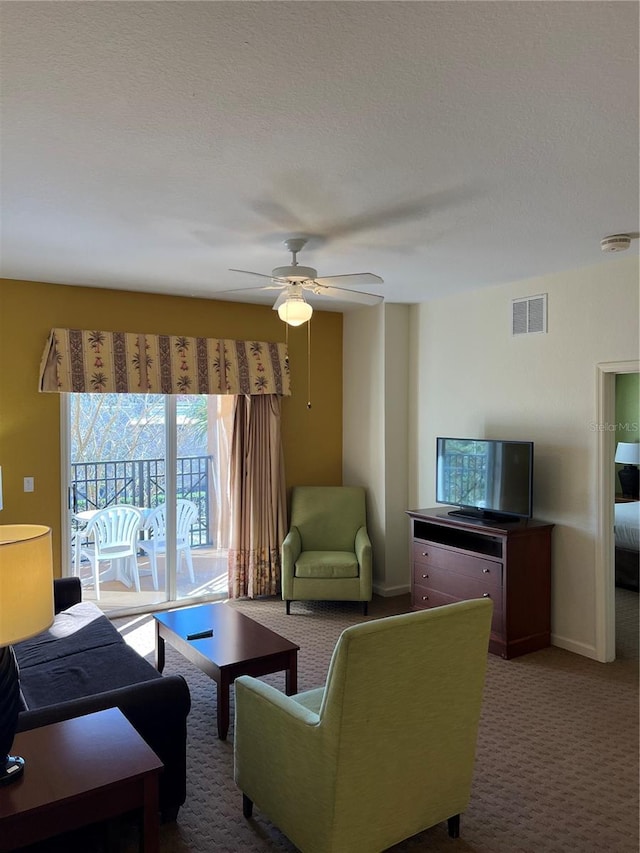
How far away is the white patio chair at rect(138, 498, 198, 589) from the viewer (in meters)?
5.06

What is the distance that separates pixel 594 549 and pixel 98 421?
368 centimetres

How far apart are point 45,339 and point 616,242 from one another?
3.79 meters

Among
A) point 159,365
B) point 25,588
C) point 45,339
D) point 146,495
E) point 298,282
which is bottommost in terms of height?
point 146,495

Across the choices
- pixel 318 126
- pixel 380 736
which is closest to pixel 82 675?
pixel 380 736

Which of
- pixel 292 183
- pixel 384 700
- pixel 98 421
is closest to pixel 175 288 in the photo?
pixel 98 421

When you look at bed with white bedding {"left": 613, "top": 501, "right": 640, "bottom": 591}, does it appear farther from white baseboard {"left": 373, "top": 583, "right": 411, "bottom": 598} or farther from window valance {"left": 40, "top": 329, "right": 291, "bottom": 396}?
window valance {"left": 40, "top": 329, "right": 291, "bottom": 396}

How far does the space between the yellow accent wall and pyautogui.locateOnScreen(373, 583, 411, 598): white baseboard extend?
122cm

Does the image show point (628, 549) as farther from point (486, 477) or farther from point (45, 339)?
point (45, 339)

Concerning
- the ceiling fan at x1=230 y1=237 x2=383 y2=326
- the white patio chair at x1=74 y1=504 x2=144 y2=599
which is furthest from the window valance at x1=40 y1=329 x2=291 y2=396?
the ceiling fan at x1=230 y1=237 x2=383 y2=326

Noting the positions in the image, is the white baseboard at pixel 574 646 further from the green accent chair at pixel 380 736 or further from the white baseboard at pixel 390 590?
the green accent chair at pixel 380 736

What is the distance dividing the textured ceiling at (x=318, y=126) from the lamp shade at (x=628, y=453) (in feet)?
12.4

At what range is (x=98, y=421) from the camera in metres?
4.77

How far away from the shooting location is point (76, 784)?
68.1 inches

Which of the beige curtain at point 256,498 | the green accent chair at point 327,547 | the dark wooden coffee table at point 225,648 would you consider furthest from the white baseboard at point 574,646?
the beige curtain at point 256,498
